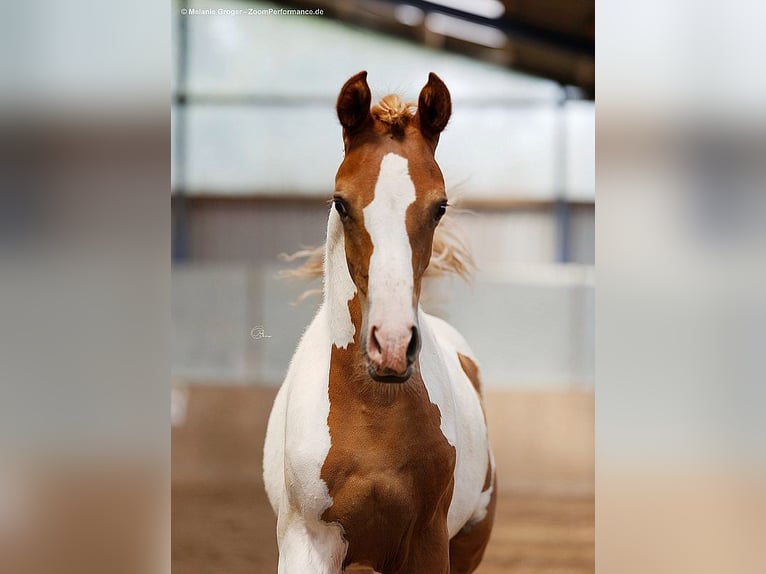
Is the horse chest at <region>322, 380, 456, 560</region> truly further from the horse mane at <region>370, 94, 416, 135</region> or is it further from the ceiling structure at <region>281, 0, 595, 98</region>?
the ceiling structure at <region>281, 0, 595, 98</region>

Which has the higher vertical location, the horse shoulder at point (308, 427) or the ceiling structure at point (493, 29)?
the ceiling structure at point (493, 29)

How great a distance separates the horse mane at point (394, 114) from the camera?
1671 mm

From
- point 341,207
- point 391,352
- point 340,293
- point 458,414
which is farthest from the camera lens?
point 458,414

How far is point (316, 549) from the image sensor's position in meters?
1.72

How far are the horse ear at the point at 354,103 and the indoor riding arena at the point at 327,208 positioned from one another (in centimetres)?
59

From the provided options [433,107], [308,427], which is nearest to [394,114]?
[433,107]

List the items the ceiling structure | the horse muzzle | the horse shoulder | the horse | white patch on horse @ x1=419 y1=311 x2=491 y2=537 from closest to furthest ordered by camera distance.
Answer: the horse muzzle, the horse, the horse shoulder, white patch on horse @ x1=419 y1=311 x2=491 y2=537, the ceiling structure

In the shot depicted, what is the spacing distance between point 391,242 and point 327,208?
2.82 ft

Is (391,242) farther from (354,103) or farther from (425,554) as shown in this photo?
(425,554)

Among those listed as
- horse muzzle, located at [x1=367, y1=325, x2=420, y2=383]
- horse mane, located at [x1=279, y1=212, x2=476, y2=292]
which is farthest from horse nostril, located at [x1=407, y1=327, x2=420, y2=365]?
horse mane, located at [x1=279, y1=212, x2=476, y2=292]

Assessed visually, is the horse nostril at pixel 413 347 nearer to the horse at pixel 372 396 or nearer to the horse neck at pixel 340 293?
the horse at pixel 372 396

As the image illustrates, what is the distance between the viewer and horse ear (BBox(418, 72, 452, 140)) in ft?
5.49

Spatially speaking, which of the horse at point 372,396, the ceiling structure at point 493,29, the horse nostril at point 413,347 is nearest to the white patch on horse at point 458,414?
the horse at point 372,396

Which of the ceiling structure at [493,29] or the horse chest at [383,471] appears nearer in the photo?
the horse chest at [383,471]
